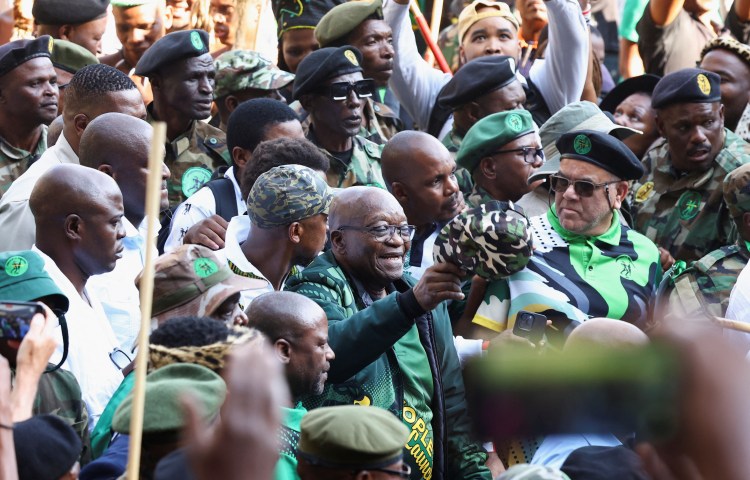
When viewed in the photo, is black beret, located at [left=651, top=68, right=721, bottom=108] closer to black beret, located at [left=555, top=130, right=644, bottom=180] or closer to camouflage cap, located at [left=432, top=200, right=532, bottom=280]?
black beret, located at [left=555, top=130, right=644, bottom=180]

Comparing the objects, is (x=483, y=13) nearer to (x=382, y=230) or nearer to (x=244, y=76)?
(x=244, y=76)

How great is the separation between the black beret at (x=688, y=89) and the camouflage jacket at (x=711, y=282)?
1.25 metres

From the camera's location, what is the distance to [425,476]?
5.06 meters

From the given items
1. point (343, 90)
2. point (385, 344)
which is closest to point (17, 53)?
point (343, 90)

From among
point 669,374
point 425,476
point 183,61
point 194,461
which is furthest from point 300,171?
point 194,461

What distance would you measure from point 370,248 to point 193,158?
209 cm

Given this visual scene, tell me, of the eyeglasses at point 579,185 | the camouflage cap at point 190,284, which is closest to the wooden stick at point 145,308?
the camouflage cap at point 190,284

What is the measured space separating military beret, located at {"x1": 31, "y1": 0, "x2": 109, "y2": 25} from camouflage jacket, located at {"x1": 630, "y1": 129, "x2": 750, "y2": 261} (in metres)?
3.30

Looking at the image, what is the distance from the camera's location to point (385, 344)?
4.76 m

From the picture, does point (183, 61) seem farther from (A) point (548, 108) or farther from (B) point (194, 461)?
(B) point (194, 461)

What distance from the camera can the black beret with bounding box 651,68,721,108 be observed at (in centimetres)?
734

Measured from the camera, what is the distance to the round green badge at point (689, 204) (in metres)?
7.17

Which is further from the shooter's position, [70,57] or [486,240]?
[70,57]

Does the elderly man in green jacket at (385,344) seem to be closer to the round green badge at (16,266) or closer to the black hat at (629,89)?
the round green badge at (16,266)
